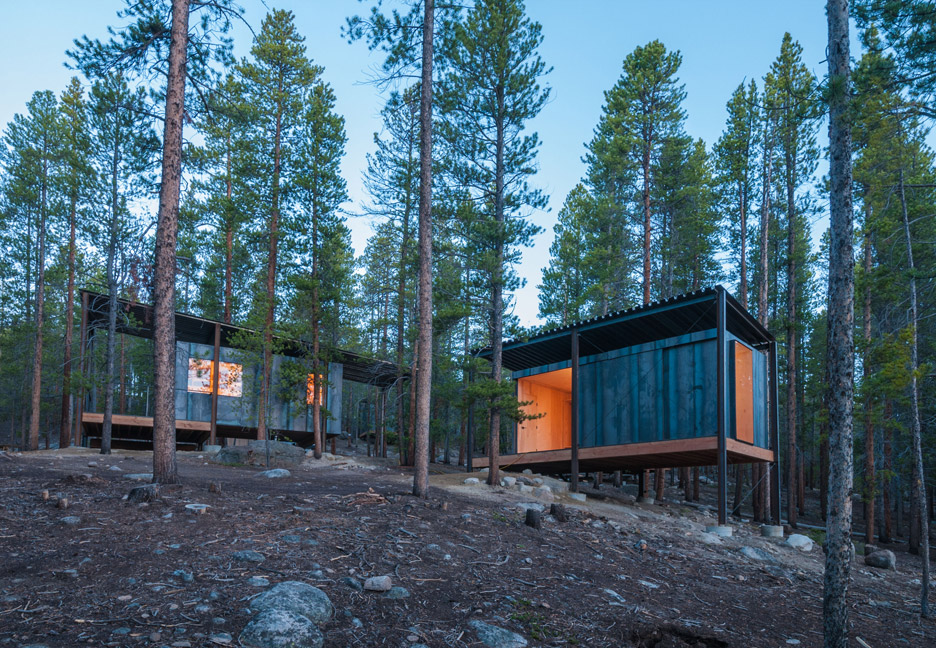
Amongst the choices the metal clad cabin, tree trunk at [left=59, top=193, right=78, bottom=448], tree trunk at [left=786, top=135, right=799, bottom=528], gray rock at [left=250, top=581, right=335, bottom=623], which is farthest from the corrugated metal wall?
tree trunk at [left=59, top=193, right=78, bottom=448]

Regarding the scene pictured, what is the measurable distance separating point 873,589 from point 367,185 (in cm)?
2113

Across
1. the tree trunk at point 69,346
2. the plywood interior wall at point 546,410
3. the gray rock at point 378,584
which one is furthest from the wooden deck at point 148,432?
the gray rock at point 378,584

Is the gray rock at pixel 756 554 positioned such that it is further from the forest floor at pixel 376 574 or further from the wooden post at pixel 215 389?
the wooden post at pixel 215 389

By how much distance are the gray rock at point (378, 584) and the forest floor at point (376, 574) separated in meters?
0.09

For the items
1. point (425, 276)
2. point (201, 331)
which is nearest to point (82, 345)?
point (201, 331)

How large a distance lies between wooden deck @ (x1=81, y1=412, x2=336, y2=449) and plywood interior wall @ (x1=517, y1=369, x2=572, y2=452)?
1005 centimetres

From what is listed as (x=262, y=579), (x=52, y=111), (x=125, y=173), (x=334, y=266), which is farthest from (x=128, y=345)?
(x=262, y=579)

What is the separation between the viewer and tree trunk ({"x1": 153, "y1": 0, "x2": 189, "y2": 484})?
29.9ft

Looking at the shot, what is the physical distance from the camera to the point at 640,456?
1730 cm

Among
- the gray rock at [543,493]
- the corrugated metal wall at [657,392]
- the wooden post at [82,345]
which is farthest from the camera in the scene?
A: the wooden post at [82,345]

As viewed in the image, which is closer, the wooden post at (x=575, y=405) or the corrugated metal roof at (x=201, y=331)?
the wooden post at (x=575, y=405)

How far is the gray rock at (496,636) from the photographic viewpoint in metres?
5.39

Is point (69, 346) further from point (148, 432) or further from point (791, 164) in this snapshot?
point (791, 164)

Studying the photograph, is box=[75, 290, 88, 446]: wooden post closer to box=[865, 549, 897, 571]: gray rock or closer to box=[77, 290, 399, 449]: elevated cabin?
box=[77, 290, 399, 449]: elevated cabin
